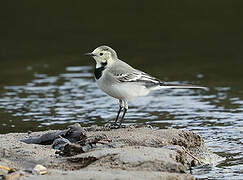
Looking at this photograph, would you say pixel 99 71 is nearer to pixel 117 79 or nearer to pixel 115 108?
pixel 117 79

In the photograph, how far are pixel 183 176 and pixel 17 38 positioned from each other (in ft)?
42.6

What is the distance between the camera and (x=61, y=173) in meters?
6.94

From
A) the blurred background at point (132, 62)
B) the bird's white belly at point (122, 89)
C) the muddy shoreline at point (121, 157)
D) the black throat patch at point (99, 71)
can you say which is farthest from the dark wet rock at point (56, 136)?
the blurred background at point (132, 62)

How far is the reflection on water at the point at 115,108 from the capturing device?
1030cm

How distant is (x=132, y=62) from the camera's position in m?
16.0

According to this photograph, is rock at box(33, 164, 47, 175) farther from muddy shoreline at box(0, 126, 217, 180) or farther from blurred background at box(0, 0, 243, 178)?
blurred background at box(0, 0, 243, 178)

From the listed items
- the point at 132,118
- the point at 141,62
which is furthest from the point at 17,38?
the point at 132,118

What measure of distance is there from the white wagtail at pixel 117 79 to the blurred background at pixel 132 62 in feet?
3.85

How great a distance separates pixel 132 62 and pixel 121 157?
8730mm

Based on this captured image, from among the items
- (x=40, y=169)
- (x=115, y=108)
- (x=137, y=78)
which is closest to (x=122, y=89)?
(x=137, y=78)

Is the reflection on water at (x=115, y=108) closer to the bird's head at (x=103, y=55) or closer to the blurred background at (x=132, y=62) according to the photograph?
the blurred background at (x=132, y=62)

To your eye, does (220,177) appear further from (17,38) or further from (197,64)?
(17,38)

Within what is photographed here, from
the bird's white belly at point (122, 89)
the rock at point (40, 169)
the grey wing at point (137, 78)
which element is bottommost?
the rock at point (40, 169)

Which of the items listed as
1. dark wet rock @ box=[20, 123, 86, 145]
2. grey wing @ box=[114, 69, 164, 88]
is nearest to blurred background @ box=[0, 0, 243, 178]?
grey wing @ box=[114, 69, 164, 88]
